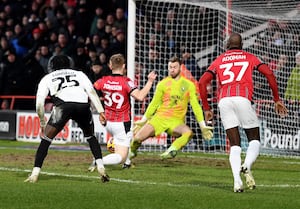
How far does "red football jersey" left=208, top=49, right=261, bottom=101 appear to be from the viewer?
12164 mm

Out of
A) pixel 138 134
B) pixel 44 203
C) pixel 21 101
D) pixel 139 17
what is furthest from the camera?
pixel 21 101

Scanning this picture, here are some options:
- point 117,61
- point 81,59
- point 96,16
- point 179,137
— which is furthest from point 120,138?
point 96,16

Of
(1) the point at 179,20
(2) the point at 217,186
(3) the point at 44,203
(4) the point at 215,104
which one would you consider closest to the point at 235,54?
(2) the point at 217,186

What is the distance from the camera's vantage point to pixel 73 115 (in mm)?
12969

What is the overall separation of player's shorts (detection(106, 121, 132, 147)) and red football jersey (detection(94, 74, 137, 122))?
A: 10 cm

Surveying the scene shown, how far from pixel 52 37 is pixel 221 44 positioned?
8158 mm

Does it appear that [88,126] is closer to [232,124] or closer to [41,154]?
[41,154]

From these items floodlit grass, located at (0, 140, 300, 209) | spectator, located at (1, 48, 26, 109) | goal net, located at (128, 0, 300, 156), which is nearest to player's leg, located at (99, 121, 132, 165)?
floodlit grass, located at (0, 140, 300, 209)

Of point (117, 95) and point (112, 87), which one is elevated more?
point (112, 87)

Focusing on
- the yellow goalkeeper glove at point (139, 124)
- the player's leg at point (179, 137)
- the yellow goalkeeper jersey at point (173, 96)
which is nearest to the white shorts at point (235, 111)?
the player's leg at point (179, 137)

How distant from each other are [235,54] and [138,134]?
5.20m

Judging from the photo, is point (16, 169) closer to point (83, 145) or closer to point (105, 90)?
point (105, 90)

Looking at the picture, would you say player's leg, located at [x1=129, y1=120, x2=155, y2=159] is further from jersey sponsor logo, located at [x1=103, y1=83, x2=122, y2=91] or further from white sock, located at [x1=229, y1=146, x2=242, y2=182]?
white sock, located at [x1=229, y1=146, x2=242, y2=182]

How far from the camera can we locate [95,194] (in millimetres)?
11172
